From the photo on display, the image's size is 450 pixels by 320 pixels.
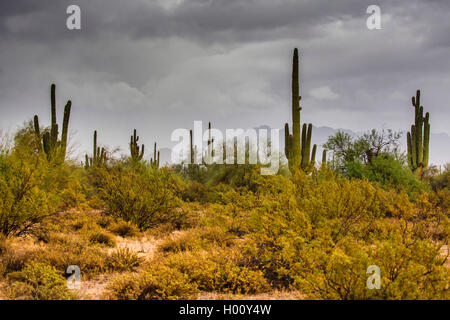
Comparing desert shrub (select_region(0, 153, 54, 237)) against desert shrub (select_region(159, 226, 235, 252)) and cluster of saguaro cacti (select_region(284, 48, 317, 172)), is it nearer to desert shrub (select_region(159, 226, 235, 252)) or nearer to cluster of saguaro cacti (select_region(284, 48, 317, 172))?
desert shrub (select_region(159, 226, 235, 252))

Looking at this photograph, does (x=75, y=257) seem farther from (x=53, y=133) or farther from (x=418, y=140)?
(x=418, y=140)

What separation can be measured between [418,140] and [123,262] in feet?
72.5

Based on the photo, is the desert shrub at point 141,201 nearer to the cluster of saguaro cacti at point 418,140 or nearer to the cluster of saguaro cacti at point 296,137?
the cluster of saguaro cacti at point 296,137

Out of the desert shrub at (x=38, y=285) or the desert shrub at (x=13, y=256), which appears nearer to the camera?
the desert shrub at (x=38, y=285)

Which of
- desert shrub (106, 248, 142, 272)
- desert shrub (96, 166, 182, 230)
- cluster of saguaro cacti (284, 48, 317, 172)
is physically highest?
cluster of saguaro cacti (284, 48, 317, 172)

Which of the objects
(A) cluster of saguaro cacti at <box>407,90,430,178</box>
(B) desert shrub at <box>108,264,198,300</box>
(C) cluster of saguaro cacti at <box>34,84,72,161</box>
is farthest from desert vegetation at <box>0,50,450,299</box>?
(A) cluster of saguaro cacti at <box>407,90,430,178</box>

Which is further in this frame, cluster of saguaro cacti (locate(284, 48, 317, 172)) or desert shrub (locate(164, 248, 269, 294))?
cluster of saguaro cacti (locate(284, 48, 317, 172))

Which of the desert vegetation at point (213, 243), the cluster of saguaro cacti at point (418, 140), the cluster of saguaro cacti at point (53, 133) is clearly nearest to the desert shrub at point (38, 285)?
the desert vegetation at point (213, 243)

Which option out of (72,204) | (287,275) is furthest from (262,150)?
(287,275)

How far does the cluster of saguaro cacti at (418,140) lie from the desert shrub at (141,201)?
1856 cm

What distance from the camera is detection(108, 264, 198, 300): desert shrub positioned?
5035mm

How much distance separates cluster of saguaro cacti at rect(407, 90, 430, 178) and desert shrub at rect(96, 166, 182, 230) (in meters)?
18.6

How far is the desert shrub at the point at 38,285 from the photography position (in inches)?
188

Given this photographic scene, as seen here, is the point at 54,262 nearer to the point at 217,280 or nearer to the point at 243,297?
the point at 217,280
